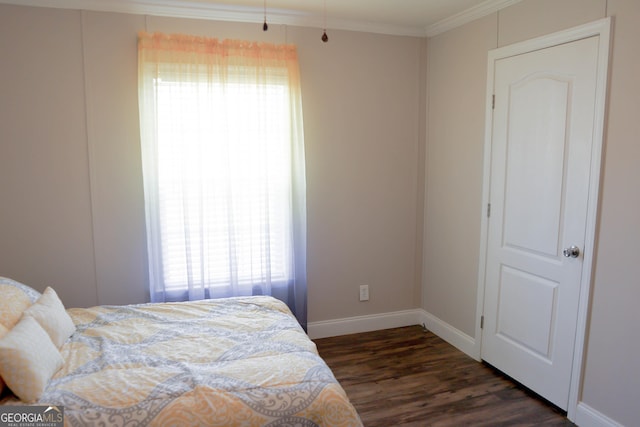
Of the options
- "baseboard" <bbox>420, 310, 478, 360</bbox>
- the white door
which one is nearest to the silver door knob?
the white door

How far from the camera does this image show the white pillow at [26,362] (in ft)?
5.36

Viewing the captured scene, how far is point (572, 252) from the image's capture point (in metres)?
2.53

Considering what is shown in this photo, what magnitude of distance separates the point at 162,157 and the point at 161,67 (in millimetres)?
634

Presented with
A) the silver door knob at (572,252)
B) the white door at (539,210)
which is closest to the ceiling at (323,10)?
the white door at (539,210)

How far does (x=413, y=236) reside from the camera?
3.98 m

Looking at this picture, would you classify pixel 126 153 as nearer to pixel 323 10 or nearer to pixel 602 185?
pixel 323 10

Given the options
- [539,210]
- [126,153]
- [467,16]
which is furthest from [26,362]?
[467,16]

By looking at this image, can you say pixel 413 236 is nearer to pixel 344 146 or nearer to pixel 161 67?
pixel 344 146

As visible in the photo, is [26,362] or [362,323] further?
[362,323]

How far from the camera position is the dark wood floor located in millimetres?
2607

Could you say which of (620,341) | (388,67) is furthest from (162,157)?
(620,341)

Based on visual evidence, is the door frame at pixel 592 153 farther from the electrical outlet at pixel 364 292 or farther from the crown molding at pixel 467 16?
the electrical outlet at pixel 364 292

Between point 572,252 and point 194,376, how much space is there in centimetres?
217

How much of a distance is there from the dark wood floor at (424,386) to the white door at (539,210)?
0.16m
